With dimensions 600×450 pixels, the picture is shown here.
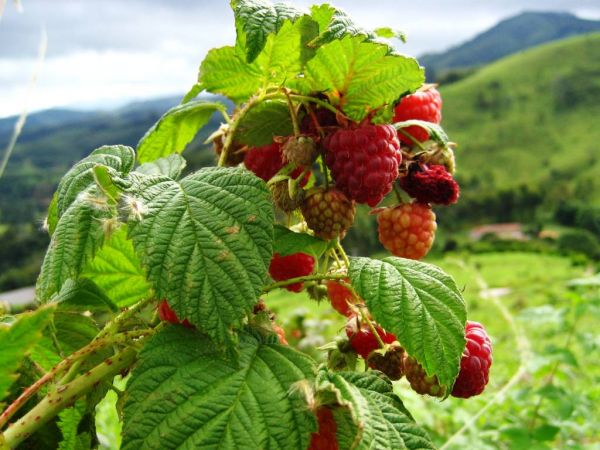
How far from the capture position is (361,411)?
531 millimetres

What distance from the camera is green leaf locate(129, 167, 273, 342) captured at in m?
0.54

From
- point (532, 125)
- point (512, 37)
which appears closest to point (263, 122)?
point (532, 125)

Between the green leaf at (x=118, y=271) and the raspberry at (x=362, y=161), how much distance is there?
25cm

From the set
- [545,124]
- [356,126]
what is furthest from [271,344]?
[545,124]

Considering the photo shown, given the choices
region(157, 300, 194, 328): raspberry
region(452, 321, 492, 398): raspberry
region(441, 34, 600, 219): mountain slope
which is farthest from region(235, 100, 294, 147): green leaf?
region(441, 34, 600, 219): mountain slope

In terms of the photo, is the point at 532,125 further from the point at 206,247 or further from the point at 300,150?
the point at 206,247

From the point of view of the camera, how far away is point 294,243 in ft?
2.14

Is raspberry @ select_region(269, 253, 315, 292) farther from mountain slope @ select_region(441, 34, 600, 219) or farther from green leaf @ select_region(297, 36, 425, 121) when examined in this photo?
mountain slope @ select_region(441, 34, 600, 219)

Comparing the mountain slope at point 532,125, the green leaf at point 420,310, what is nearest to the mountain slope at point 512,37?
the mountain slope at point 532,125

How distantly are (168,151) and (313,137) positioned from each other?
0.26 metres

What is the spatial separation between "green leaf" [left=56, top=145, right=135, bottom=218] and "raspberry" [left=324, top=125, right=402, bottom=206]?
203 mm

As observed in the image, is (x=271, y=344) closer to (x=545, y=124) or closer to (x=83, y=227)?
(x=83, y=227)

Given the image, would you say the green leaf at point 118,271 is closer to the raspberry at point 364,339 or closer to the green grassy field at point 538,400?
the raspberry at point 364,339

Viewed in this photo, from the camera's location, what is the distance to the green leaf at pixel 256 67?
26.6 inches
